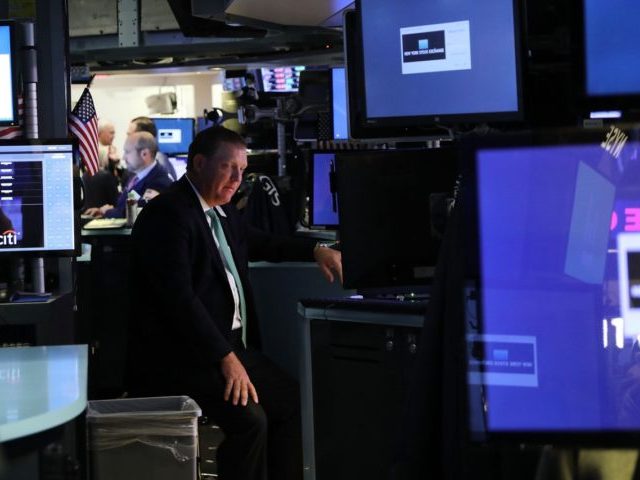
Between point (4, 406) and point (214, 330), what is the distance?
1.51 m

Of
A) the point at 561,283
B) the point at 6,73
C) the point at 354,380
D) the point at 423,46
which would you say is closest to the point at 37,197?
the point at 6,73

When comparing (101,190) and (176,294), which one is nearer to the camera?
(176,294)

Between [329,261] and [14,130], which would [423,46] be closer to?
[329,261]

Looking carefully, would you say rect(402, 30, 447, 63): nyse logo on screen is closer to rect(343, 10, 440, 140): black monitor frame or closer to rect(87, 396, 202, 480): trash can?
rect(343, 10, 440, 140): black monitor frame

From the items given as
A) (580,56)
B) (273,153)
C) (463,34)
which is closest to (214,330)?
(463,34)

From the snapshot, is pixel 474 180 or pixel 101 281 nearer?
pixel 474 180

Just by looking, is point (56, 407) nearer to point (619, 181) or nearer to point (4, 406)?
point (4, 406)

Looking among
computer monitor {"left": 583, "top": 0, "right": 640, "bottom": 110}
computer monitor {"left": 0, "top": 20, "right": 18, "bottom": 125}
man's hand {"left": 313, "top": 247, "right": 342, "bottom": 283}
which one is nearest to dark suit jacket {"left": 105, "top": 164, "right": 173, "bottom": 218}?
computer monitor {"left": 0, "top": 20, "right": 18, "bottom": 125}

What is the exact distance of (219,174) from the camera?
155 inches

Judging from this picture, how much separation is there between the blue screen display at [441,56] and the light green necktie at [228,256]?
1358mm

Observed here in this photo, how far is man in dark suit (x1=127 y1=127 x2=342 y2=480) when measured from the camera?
11.9ft

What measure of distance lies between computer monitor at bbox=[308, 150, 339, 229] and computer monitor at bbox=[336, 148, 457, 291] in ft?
8.60

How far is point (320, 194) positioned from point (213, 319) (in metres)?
Answer: 1.81

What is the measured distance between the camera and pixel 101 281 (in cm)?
595
